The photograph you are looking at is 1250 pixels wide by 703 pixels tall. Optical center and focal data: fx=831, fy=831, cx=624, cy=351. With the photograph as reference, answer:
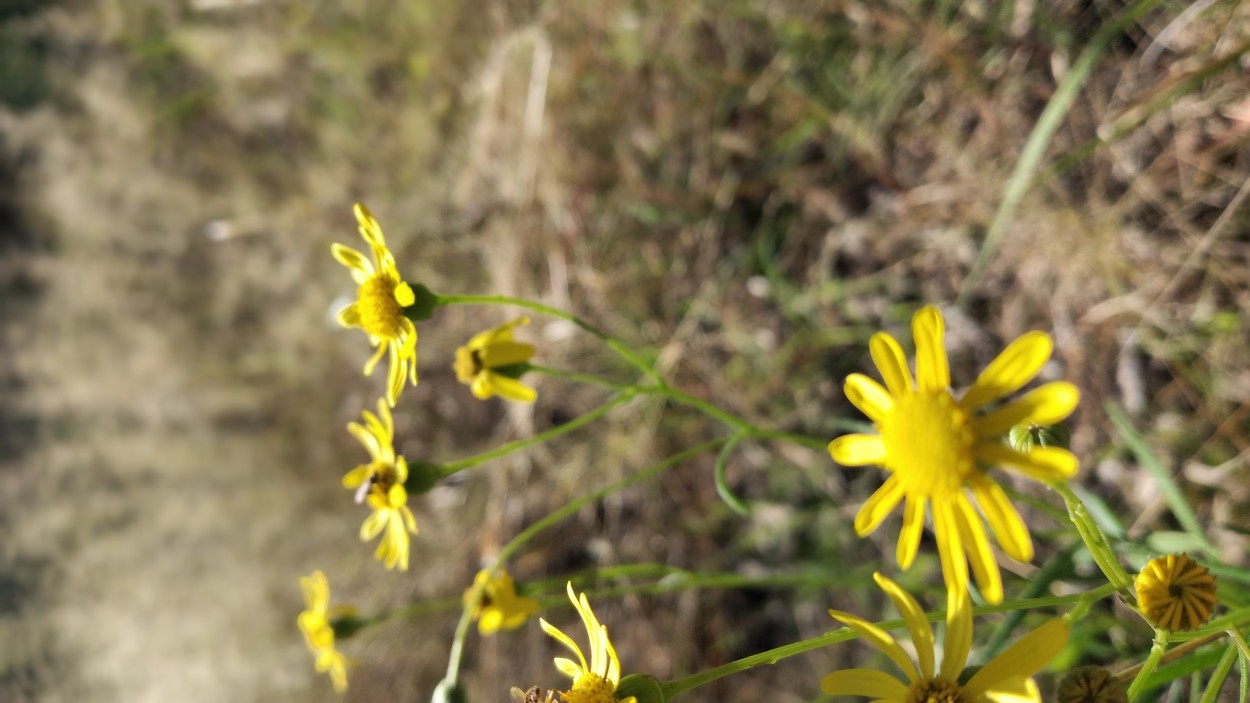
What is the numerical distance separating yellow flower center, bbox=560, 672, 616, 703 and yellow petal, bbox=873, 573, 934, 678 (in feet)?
1.52

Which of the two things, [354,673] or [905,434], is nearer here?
[905,434]

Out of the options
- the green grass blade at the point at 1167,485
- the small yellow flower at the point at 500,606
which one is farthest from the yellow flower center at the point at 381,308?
the green grass blade at the point at 1167,485

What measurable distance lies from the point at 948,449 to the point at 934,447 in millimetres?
18

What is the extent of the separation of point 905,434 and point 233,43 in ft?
13.7

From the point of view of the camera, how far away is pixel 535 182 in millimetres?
3221

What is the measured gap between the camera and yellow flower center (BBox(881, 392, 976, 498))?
44.1 inches

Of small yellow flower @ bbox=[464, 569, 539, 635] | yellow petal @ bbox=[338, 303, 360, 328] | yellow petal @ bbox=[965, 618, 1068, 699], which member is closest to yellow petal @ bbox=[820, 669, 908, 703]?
yellow petal @ bbox=[965, 618, 1068, 699]

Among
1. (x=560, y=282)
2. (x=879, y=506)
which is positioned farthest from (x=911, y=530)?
(x=560, y=282)

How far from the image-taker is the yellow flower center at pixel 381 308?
1.69 meters

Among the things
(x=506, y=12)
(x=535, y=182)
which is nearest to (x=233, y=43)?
(x=506, y=12)

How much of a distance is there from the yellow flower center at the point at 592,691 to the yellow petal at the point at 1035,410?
685 mm

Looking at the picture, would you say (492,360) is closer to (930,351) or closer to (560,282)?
(930,351)

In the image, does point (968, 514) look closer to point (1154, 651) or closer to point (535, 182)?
point (1154, 651)

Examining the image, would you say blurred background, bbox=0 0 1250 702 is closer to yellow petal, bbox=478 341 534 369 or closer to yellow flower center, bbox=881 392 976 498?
yellow flower center, bbox=881 392 976 498
